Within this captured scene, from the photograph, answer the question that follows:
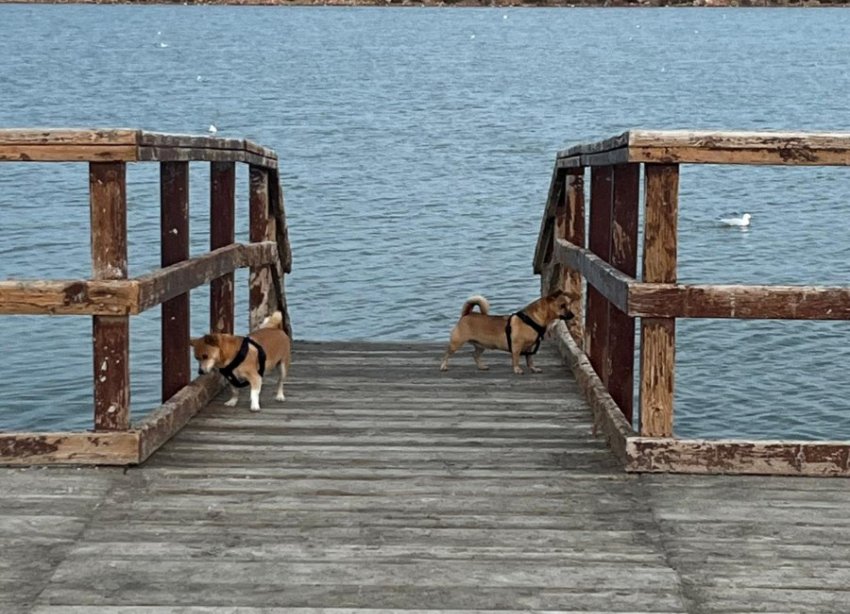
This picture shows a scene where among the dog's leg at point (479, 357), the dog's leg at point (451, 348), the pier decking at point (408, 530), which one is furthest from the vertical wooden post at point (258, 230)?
the pier decking at point (408, 530)

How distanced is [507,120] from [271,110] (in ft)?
27.2

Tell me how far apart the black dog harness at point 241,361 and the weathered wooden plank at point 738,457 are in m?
2.32

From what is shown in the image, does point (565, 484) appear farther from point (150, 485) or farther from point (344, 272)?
point (344, 272)

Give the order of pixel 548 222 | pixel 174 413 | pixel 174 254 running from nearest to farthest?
pixel 174 413 < pixel 174 254 < pixel 548 222

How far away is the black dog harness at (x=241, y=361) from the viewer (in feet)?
22.5

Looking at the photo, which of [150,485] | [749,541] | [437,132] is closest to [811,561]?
[749,541]

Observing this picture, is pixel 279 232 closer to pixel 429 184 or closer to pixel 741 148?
pixel 741 148

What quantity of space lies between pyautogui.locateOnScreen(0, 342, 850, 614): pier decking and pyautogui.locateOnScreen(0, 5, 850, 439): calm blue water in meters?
7.68

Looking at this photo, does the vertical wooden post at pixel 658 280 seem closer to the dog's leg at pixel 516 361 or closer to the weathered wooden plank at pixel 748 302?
the weathered wooden plank at pixel 748 302

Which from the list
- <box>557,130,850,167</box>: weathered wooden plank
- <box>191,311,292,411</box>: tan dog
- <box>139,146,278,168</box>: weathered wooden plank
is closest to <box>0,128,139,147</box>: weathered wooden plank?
<box>139,146,278,168</box>: weathered wooden plank

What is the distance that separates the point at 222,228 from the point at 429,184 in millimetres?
22912

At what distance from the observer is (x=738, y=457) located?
208 inches

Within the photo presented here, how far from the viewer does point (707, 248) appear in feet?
75.5

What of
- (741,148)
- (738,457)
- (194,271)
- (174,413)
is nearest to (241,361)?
(194,271)
